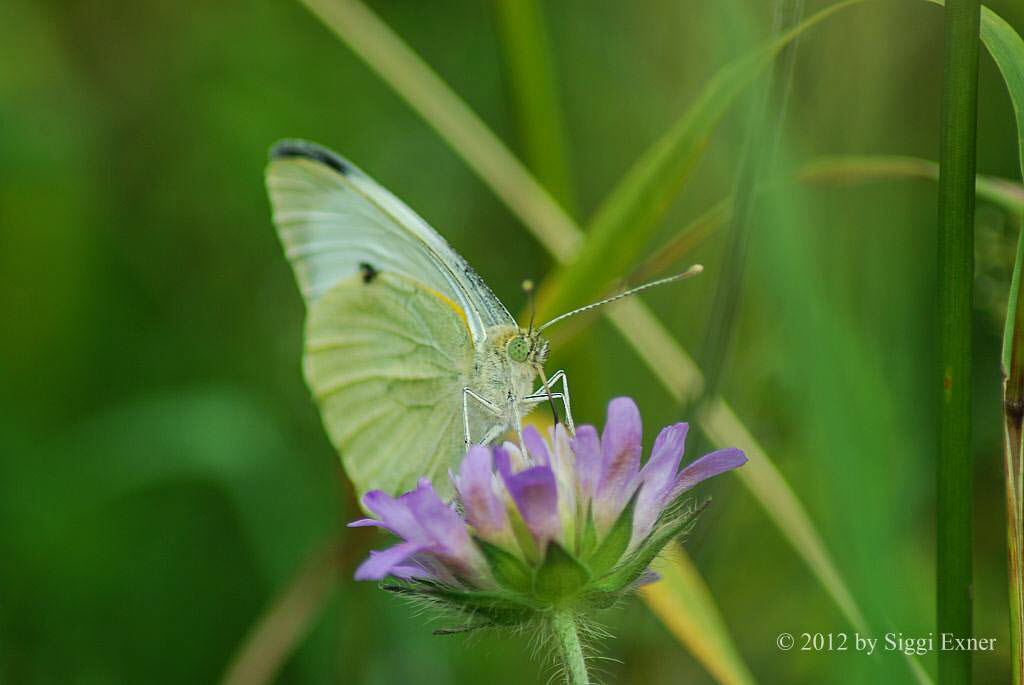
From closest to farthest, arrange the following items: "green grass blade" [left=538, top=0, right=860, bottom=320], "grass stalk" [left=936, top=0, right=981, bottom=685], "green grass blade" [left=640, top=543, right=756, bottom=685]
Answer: "grass stalk" [left=936, top=0, right=981, bottom=685] → "green grass blade" [left=538, top=0, right=860, bottom=320] → "green grass blade" [left=640, top=543, right=756, bottom=685]

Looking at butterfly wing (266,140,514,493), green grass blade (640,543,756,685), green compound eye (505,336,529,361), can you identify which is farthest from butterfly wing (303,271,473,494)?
green grass blade (640,543,756,685)

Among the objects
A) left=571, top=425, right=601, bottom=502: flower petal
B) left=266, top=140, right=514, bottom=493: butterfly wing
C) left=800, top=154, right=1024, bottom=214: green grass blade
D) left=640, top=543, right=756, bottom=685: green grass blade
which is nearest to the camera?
left=571, top=425, right=601, bottom=502: flower petal

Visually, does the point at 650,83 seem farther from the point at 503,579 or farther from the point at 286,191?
the point at 503,579

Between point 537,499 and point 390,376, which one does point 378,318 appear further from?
point 537,499

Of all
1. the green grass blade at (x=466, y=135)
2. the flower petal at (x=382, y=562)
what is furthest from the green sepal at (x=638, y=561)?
the green grass blade at (x=466, y=135)

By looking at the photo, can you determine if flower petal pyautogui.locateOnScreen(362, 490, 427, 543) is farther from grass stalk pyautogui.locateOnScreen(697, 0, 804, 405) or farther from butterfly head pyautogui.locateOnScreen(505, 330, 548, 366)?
grass stalk pyautogui.locateOnScreen(697, 0, 804, 405)

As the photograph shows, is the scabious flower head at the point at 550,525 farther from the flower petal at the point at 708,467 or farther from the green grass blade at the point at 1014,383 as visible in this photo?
the green grass blade at the point at 1014,383

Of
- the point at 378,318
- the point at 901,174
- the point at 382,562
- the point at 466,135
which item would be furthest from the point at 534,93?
the point at 382,562

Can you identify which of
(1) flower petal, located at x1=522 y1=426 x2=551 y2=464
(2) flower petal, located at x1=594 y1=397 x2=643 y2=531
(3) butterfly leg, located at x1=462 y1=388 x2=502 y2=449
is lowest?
(2) flower petal, located at x1=594 y1=397 x2=643 y2=531
